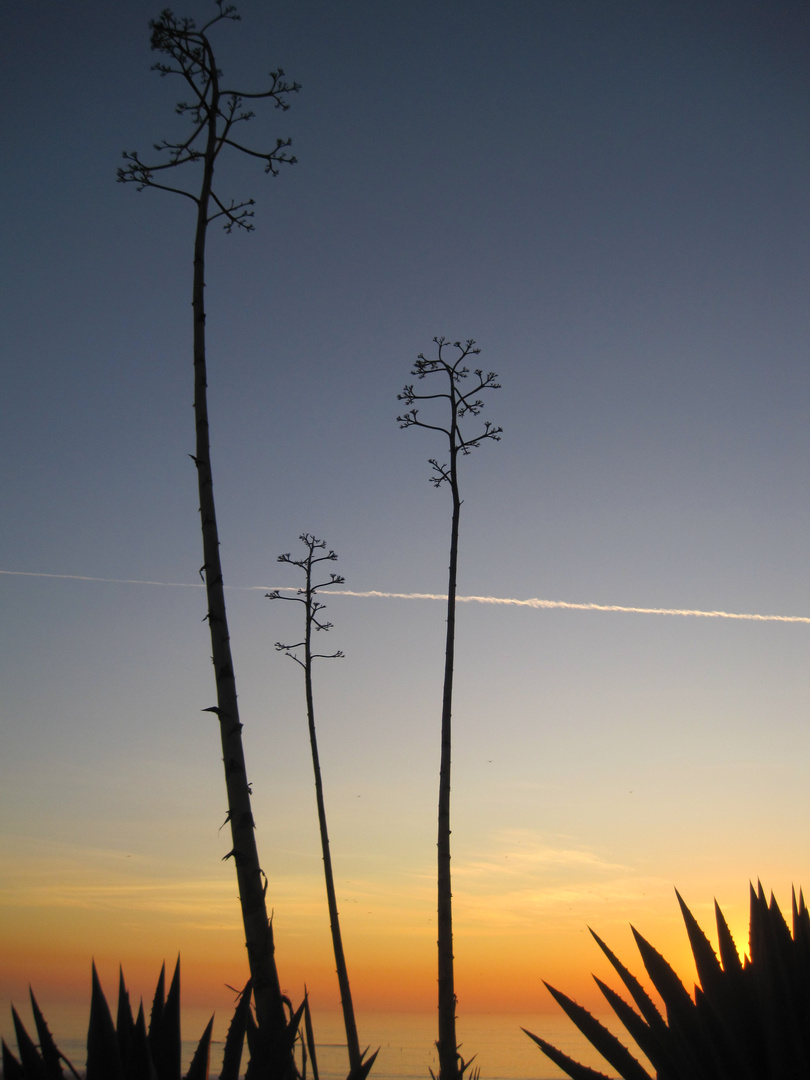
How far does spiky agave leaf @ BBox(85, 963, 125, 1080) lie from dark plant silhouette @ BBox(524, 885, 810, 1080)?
170cm

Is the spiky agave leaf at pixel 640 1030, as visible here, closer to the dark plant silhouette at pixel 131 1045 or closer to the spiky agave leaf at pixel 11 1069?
the dark plant silhouette at pixel 131 1045

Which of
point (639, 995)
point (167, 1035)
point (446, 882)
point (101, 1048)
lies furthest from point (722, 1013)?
point (446, 882)

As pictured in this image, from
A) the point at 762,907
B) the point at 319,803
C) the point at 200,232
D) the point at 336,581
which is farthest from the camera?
the point at 336,581

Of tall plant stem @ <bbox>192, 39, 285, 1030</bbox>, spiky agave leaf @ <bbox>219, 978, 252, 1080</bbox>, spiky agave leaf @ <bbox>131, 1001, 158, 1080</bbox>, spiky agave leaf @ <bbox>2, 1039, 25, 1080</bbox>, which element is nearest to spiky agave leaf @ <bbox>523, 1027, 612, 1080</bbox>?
spiky agave leaf @ <bbox>219, 978, 252, 1080</bbox>

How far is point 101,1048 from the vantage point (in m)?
3.32

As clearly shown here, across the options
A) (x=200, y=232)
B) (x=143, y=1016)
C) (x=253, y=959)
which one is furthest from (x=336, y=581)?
(x=143, y=1016)

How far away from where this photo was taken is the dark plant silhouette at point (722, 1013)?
311 centimetres

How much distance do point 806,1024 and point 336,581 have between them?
58.1 feet

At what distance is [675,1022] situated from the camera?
336 centimetres

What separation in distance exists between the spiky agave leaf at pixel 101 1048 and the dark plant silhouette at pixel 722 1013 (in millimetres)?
1701

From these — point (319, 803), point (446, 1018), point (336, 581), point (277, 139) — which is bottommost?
point (446, 1018)

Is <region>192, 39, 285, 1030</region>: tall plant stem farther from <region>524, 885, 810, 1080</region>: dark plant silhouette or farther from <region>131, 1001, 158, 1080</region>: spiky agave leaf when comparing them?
<region>524, 885, 810, 1080</region>: dark plant silhouette

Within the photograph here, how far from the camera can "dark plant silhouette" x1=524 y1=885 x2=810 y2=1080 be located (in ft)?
10.2

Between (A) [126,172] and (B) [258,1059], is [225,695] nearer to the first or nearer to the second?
(B) [258,1059]
